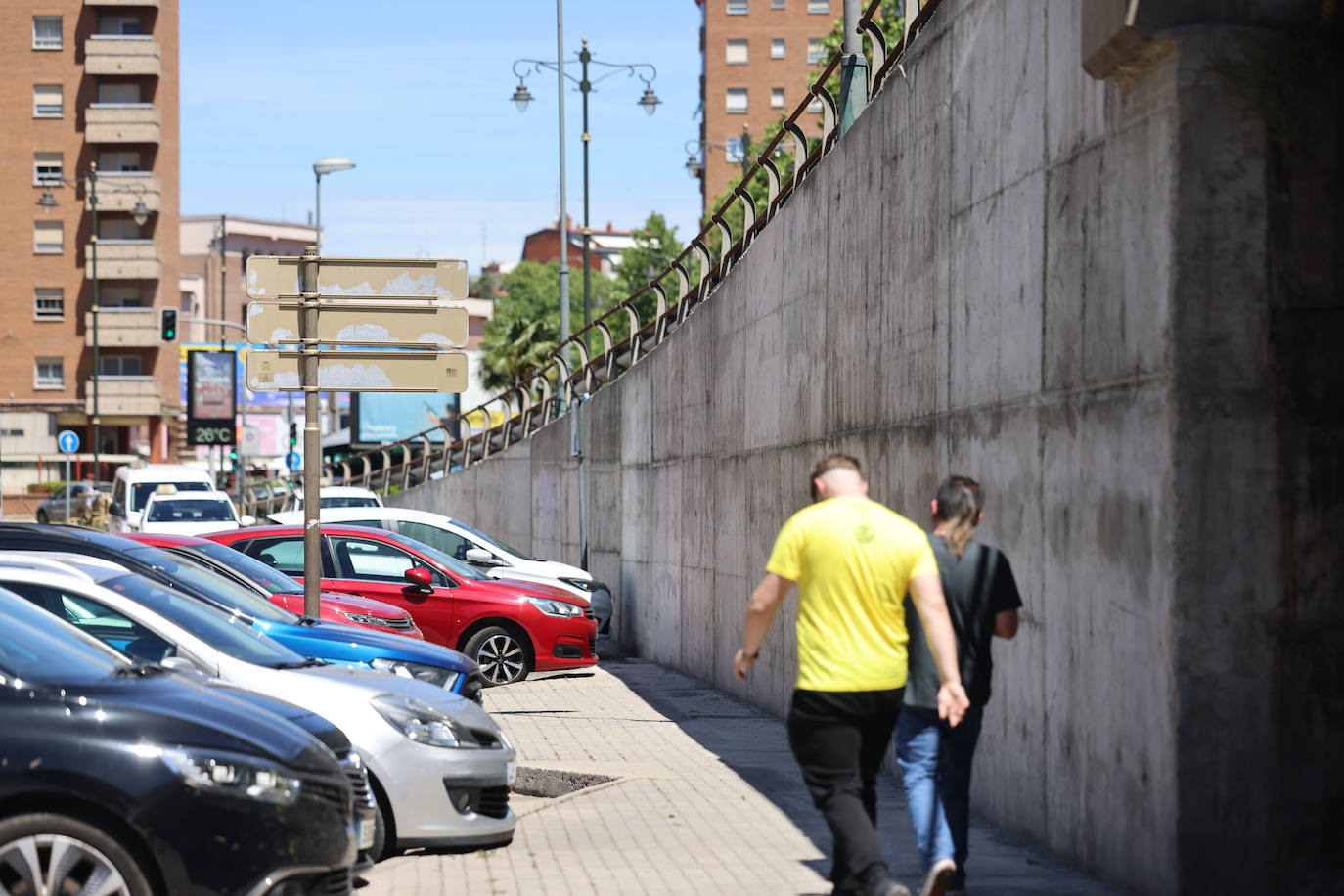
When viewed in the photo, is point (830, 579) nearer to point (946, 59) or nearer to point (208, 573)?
point (946, 59)

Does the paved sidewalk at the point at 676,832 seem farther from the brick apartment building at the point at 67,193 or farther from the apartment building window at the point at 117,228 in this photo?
the apartment building window at the point at 117,228

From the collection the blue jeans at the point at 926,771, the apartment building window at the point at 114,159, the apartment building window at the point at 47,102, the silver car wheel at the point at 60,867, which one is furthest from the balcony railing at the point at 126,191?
the silver car wheel at the point at 60,867

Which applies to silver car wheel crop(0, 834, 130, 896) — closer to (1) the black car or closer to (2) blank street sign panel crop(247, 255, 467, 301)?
(1) the black car

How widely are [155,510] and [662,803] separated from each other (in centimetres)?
2010

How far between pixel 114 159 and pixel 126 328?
7.23 metres

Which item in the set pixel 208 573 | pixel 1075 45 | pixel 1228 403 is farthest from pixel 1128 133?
pixel 208 573

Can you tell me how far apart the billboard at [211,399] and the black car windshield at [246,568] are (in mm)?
53567

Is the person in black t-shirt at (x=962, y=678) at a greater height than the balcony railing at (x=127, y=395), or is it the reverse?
the balcony railing at (x=127, y=395)

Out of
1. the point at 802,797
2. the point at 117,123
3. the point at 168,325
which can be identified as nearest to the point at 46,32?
the point at 117,123

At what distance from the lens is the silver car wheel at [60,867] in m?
5.29

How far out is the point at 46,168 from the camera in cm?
7144

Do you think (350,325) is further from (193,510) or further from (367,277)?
(193,510)

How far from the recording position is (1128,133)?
6.96m

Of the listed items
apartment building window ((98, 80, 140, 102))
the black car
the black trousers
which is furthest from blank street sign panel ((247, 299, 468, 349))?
apartment building window ((98, 80, 140, 102))
